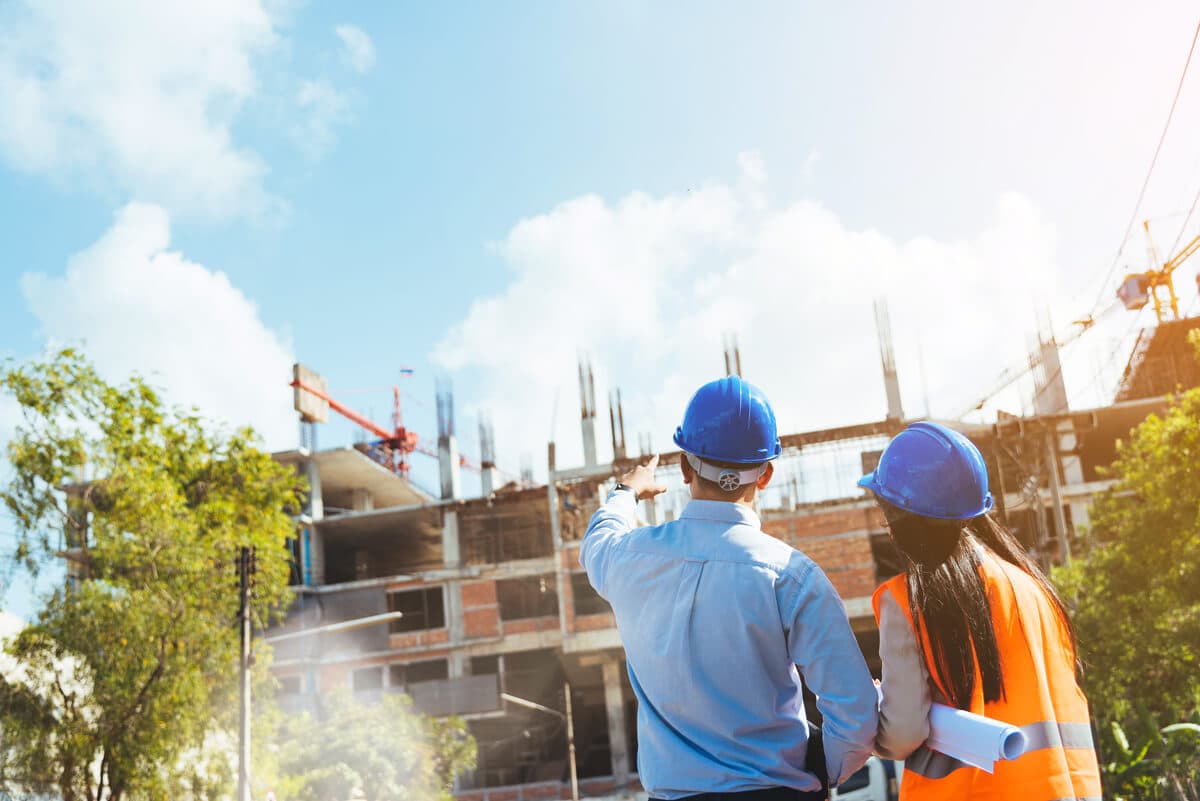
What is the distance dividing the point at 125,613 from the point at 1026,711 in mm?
16577

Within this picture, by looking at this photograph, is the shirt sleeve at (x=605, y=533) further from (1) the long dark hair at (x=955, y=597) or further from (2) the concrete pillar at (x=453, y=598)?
(2) the concrete pillar at (x=453, y=598)

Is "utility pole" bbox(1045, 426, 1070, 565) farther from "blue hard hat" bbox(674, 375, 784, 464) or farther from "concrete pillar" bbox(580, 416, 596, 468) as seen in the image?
"blue hard hat" bbox(674, 375, 784, 464)

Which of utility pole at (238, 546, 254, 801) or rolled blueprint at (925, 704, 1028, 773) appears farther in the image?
utility pole at (238, 546, 254, 801)

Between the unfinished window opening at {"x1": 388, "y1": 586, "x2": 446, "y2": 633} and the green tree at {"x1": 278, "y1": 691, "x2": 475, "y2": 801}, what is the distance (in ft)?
25.8

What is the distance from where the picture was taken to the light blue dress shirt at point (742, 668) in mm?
2291

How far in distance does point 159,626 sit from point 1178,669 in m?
16.4

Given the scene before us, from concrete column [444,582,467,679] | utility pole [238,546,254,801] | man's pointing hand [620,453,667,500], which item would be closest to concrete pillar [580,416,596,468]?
concrete column [444,582,467,679]

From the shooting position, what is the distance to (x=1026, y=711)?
2.21 m

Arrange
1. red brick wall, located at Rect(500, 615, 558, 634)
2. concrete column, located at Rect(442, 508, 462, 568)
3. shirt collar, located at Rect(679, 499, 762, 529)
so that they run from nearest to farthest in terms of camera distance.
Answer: shirt collar, located at Rect(679, 499, 762, 529) < red brick wall, located at Rect(500, 615, 558, 634) < concrete column, located at Rect(442, 508, 462, 568)

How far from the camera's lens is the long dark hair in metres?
2.27

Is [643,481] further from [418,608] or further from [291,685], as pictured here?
[291,685]

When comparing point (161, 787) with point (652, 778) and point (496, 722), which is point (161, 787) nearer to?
point (652, 778)

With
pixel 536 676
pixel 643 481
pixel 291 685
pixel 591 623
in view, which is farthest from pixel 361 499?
pixel 643 481

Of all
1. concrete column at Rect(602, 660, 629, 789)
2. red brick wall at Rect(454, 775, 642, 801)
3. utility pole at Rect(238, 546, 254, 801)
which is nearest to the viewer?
utility pole at Rect(238, 546, 254, 801)
